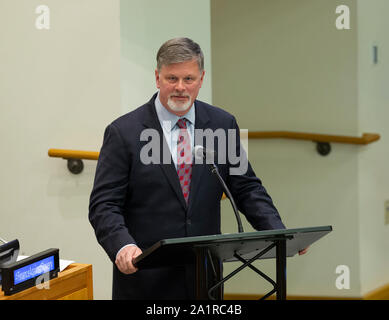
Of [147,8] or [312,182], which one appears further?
[312,182]

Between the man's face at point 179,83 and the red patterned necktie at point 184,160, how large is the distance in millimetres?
98

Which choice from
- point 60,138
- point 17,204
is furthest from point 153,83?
point 17,204

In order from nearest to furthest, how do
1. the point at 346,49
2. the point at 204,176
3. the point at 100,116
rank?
the point at 204,176 < the point at 100,116 < the point at 346,49

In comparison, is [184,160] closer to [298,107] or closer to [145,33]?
[145,33]

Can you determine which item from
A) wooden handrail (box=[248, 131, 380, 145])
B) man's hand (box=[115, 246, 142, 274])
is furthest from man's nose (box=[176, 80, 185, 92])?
wooden handrail (box=[248, 131, 380, 145])

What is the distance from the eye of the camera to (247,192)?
2.20 metres

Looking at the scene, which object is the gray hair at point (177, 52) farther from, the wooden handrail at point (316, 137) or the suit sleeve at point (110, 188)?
the wooden handrail at point (316, 137)

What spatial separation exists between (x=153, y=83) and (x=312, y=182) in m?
1.54

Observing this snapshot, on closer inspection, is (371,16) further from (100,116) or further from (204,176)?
(204,176)

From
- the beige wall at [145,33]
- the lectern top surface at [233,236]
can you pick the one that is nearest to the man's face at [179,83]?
the lectern top surface at [233,236]

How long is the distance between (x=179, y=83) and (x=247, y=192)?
17.1 inches

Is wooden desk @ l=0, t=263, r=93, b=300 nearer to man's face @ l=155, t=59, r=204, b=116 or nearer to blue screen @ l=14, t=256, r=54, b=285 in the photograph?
blue screen @ l=14, t=256, r=54, b=285

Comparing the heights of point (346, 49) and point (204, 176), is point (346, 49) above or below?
above

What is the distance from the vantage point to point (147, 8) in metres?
3.18
